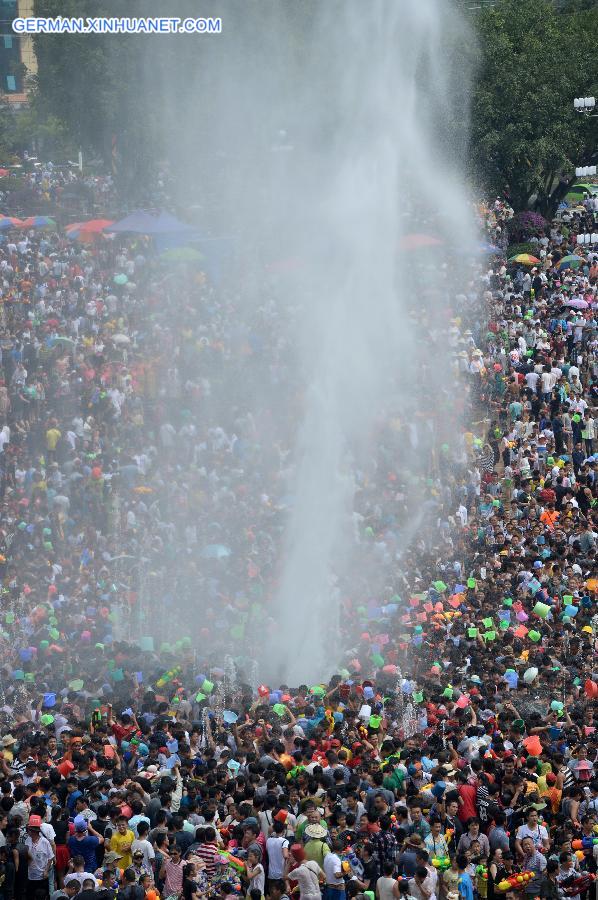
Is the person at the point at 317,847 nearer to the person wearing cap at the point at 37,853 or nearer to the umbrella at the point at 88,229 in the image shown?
the person wearing cap at the point at 37,853

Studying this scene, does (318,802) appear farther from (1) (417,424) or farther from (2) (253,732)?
(1) (417,424)

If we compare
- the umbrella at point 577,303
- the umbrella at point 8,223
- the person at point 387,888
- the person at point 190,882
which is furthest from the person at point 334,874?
the umbrella at point 8,223

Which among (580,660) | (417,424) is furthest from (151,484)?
(580,660)

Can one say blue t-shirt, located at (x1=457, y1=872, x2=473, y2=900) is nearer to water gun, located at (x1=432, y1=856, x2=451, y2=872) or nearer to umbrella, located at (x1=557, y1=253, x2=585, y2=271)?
water gun, located at (x1=432, y1=856, x2=451, y2=872)

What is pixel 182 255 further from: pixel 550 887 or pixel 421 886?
pixel 421 886

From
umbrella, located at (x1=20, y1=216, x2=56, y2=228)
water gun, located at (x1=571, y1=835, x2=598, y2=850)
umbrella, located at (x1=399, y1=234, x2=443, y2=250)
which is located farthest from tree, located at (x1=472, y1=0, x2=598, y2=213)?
water gun, located at (x1=571, y1=835, x2=598, y2=850)
